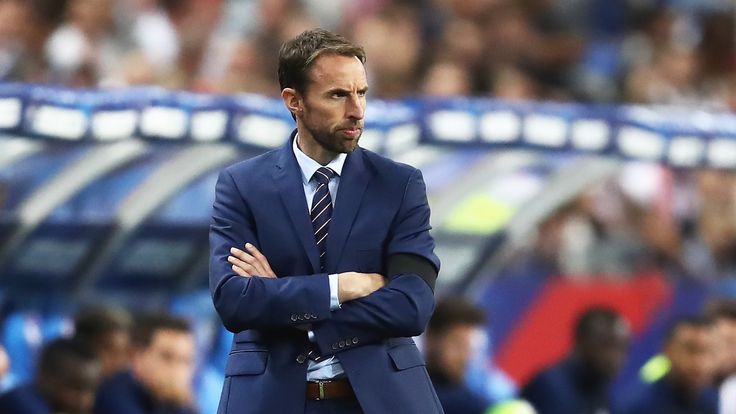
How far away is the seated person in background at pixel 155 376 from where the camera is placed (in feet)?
22.9

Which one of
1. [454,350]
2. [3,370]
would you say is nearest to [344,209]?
[3,370]

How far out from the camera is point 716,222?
940 cm

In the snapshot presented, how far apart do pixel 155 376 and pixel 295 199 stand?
323cm

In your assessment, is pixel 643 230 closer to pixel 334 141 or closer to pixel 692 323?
pixel 692 323

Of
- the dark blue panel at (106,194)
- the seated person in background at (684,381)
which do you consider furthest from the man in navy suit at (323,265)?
the seated person in background at (684,381)

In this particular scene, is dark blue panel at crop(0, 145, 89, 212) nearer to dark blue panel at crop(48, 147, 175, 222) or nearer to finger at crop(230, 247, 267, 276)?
dark blue panel at crop(48, 147, 175, 222)

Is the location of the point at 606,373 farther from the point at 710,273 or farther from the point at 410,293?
the point at 410,293

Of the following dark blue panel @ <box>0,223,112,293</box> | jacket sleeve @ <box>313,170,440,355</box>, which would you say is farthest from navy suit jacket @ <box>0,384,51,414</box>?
jacket sleeve @ <box>313,170,440,355</box>

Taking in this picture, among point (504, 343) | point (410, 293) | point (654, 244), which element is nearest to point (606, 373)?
point (504, 343)

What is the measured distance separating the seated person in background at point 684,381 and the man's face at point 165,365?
2.19 meters

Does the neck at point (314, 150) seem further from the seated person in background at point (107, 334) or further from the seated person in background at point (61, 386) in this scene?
the seated person in background at point (107, 334)

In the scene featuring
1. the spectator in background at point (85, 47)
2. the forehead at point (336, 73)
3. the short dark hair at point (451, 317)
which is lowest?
the short dark hair at point (451, 317)

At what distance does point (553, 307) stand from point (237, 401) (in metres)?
4.77

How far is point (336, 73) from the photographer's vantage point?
4027mm
